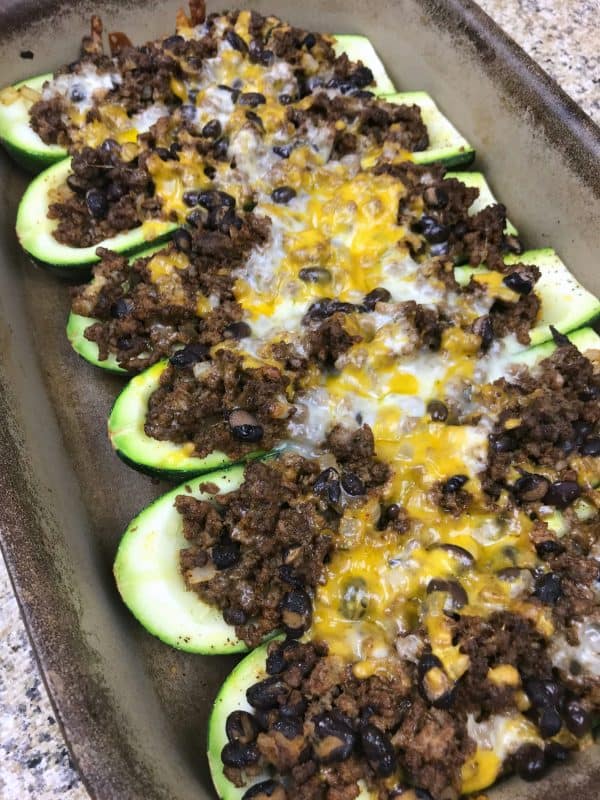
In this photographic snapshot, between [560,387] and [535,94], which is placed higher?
[535,94]

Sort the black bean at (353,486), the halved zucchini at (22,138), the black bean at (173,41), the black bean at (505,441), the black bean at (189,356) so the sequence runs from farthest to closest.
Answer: the black bean at (173,41) < the halved zucchini at (22,138) < the black bean at (189,356) < the black bean at (505,441) < the black bean at (353,486)

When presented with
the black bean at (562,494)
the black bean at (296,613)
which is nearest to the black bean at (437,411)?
the black bean at (562,494)

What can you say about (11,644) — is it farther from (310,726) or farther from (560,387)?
(560,387)

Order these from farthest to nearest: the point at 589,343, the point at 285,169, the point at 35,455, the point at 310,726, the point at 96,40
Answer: the point at 96,40 → the point at 285,169 → the point at 589,343 → the point at 35,455 → the point at 310,726

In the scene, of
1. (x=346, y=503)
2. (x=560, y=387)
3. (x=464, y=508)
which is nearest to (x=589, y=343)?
(x=560, y=387)

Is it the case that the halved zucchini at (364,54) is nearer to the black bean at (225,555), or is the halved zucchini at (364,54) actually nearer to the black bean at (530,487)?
the black bean at (530,487)

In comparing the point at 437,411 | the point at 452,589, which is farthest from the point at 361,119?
the point at 452,589
